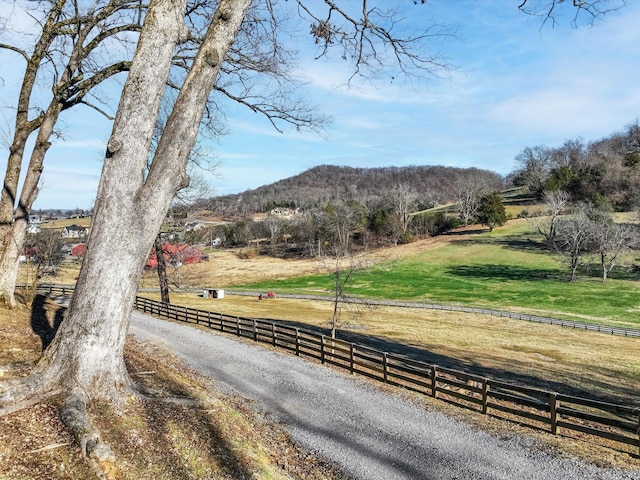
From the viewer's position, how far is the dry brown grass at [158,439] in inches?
219

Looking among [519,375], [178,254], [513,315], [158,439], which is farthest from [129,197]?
[513,315]

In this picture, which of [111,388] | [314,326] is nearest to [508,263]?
[314,326]

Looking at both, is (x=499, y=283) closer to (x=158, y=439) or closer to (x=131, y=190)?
(x=158, y=439)

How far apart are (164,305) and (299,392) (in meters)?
19.3

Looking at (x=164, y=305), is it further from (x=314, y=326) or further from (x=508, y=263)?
(x=508, y=263)

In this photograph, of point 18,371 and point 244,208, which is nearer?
point 18,371

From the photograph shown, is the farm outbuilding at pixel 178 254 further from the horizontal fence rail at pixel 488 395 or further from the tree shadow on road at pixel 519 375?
the tree shadow on road at pixel 519 375

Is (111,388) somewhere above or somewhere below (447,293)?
above

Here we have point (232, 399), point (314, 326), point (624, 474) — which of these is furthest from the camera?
point (314, 326)

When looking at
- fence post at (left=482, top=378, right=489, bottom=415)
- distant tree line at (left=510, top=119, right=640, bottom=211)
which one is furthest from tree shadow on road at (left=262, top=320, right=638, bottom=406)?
distant tree line at (left=510, top=119, right=640, bottom=211)

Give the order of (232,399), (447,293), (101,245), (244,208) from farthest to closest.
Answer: (244,208), (447,293), (232,399), (101,245)

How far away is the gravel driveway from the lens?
27.7ft

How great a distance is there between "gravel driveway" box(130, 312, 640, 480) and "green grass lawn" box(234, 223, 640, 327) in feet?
113

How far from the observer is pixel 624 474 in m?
8.35
